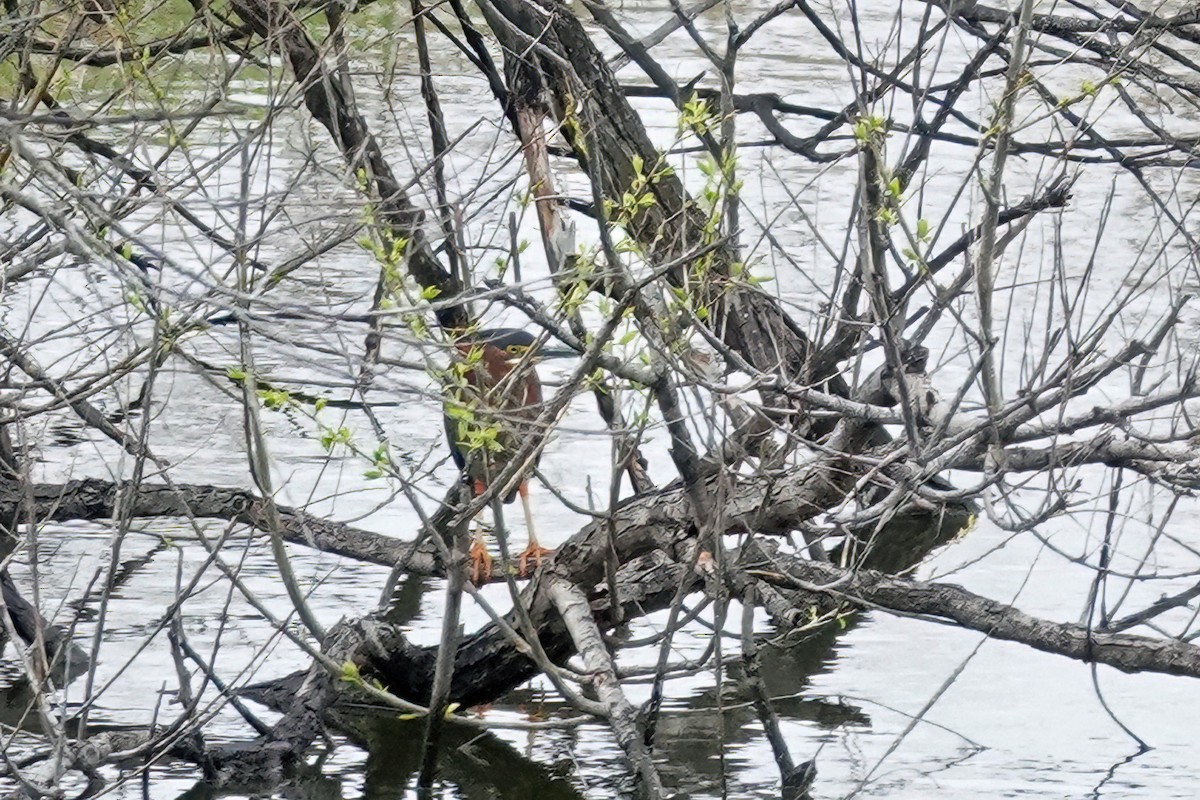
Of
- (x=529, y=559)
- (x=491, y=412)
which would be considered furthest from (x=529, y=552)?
(x=491, y=412)

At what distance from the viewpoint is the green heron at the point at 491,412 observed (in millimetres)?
3854

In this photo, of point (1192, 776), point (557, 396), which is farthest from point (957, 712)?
point (557, 396)

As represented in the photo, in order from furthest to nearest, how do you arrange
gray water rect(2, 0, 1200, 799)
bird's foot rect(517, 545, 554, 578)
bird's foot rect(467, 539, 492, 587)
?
bird's foot rect(467, 539, 492, 587)
bird's foot rect(517, 545, 554, 578)
gray water rect(2, 0, 1200, 799)

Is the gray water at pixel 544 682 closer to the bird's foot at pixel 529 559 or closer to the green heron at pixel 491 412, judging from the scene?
the green heron at pixel 491 412

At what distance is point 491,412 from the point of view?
12.0 feet

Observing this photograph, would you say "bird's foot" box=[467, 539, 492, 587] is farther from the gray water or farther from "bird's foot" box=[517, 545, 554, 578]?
the gray water

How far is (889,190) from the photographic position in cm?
372

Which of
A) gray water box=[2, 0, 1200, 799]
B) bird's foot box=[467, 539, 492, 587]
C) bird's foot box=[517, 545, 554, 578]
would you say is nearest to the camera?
gray water box=[2, 0, 1200, 799]

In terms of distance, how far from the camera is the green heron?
3854 mm

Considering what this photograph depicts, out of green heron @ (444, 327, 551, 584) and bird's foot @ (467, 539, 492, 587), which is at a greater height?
green heron @ (444, 327, 551, 584)

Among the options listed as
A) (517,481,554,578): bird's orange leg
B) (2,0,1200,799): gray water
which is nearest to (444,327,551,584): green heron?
(517,481,554,578): bird's orange leg

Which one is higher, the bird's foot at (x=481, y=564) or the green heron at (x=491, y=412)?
the green heron at (x=491, y=412)

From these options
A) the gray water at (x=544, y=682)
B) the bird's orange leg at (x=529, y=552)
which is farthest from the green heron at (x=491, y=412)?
the gray water at (x=544, y=682)

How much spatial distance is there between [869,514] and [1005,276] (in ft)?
19.1
